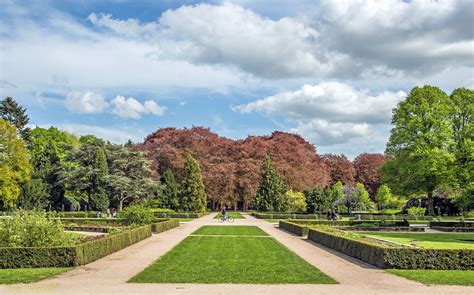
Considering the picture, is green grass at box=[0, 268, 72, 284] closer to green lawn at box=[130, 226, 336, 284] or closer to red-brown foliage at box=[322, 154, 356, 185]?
green lawn at box=[130, 226, 336, 284]

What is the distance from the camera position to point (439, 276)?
1259 centimetres

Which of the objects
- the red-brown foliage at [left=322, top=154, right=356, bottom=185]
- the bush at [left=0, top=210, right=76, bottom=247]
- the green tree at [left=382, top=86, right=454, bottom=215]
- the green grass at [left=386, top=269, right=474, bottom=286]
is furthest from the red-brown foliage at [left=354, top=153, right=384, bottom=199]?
the bush at [left=0, top=210, right=76, bottom=247]

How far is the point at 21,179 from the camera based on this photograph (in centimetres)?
4809

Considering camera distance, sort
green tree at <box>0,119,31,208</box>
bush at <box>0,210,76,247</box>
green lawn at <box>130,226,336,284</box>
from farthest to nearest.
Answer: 1. green tree at <box>0,119,31,208</box>
2. bush at <box>0,210,76,247</box>
3. green lawn at <box>130,226,336,284</box>

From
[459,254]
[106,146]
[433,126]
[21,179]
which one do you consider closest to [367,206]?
[433,126]

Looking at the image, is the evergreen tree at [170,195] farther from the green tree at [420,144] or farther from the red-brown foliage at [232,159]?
the green tree at [420,144]

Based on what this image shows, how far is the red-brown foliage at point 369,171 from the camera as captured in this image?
84475 mm

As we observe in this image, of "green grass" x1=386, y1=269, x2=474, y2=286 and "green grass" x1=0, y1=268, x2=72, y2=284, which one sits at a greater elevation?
"green grass" x1=0, y1=268, x2=72, y2=284

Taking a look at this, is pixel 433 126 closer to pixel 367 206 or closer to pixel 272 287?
pixel 367 206

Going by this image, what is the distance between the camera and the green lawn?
11.8 metres

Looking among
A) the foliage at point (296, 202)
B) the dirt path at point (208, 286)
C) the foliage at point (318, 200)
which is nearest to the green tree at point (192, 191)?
the foliage at point (296, 202)

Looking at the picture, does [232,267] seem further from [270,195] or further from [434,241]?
[270,195]

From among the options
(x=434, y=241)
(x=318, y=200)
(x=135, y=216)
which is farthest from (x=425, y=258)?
(x=318, y=200)

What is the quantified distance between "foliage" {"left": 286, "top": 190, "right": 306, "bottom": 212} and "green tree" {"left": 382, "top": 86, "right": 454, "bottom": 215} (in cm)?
1131
